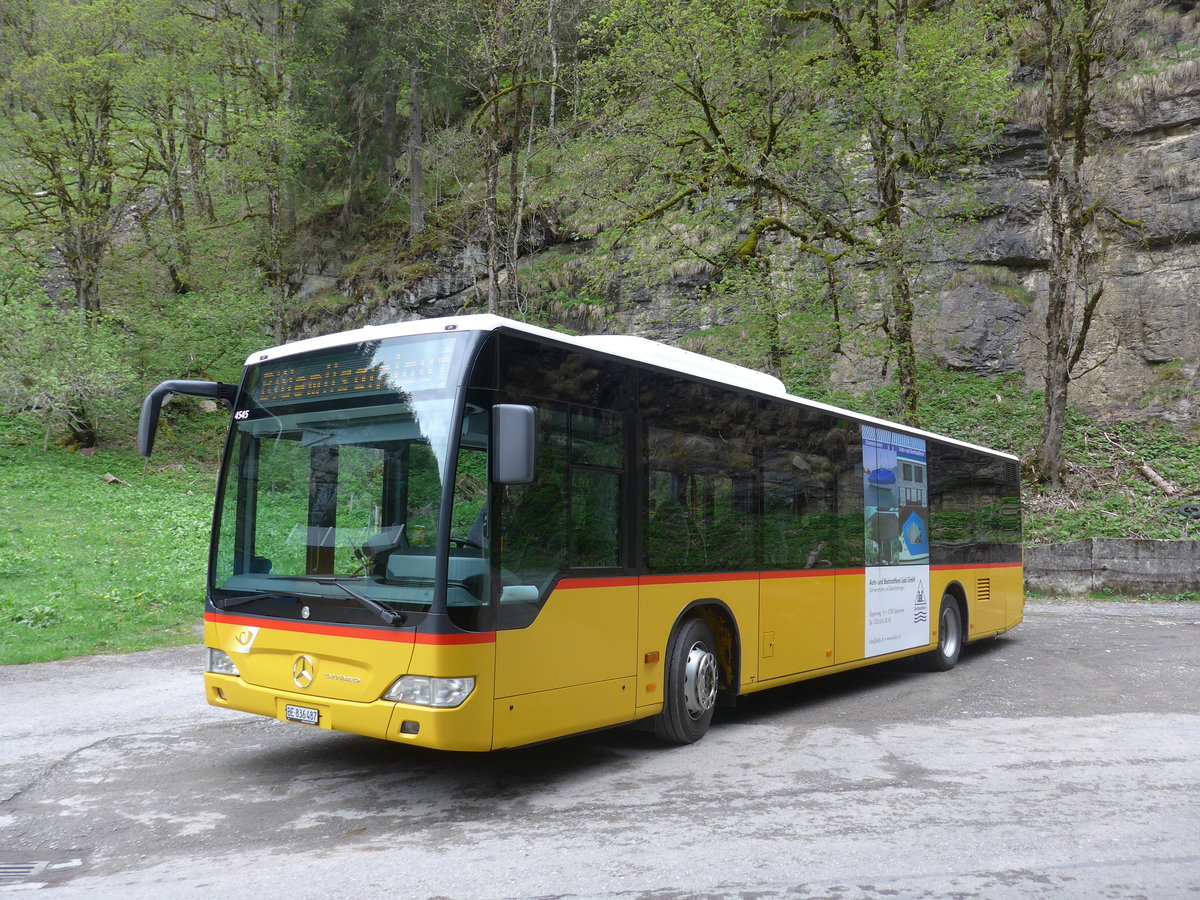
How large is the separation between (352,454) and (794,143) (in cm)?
1630

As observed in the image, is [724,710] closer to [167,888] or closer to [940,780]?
[940,780]

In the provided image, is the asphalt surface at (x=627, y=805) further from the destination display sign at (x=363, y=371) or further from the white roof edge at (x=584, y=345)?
the white roof edge at (x=584, y=345)

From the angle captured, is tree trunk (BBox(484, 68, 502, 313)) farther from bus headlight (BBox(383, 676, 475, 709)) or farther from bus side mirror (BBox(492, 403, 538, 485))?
bus headlight (BBox(383, 676, 475, 709))

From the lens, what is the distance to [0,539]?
16.4m

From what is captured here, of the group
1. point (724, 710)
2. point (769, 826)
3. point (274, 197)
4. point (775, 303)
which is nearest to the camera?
point (769, 826)

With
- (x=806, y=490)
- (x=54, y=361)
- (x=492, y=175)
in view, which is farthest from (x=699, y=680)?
(x=54, y=361)

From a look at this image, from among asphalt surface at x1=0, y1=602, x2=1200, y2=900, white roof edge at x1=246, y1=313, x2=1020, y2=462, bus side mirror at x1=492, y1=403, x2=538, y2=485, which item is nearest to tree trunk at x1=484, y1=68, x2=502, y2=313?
white roof edge at x1=246, y1=313, x2=1020, y2=462

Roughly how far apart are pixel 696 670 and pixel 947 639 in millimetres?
5902

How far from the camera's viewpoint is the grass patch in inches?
485

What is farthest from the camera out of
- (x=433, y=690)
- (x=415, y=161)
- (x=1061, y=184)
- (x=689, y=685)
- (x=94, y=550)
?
(x=415, y=161)

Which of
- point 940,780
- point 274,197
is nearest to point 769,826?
point 940,780

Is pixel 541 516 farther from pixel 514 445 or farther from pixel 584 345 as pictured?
pixel 584 345

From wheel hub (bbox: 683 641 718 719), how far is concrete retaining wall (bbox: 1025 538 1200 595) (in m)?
14.3

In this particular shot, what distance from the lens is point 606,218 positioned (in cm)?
2102
